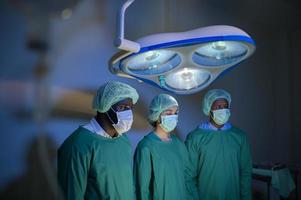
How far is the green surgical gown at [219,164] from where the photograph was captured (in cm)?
181

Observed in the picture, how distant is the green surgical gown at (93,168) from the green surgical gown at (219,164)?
0.58 metres

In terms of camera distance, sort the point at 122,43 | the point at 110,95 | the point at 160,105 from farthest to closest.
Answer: the point at 160,105 < the point at 110,95 < the point at 122,43

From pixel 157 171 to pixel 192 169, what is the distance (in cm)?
34

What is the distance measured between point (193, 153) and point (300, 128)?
6.00ft

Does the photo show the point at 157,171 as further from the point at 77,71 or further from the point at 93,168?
the point at 77,71

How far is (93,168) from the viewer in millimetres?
1273

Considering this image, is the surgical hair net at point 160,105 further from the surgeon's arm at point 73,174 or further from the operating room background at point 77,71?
the surgeon's arm at point 73,174

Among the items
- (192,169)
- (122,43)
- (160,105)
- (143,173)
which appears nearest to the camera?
(122,43)

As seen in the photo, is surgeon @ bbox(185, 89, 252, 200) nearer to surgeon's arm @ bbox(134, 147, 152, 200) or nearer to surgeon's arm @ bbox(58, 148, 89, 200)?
surgeon's arm @ bbox(134, 147, 152, 200)

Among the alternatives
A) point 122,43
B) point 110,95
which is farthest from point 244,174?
point 122,43

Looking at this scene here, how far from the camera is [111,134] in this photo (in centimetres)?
138

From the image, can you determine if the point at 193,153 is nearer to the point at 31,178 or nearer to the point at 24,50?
the point at 31,178

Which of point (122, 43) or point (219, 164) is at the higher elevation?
point (122, 43)

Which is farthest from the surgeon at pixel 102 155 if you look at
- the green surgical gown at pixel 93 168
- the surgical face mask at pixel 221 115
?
the surgical face mask at pixel 221 115
